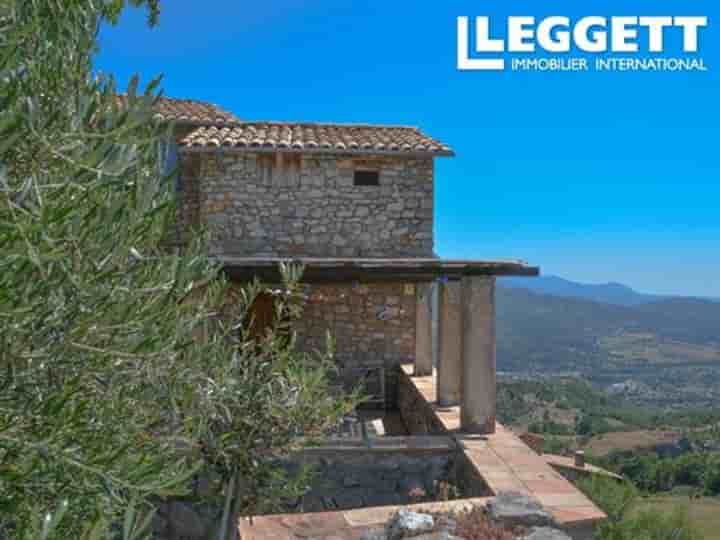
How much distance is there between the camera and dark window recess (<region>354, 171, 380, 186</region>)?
14016 millimetres

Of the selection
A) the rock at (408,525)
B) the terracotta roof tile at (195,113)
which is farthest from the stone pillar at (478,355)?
the terracotta roof tile at (195,113)

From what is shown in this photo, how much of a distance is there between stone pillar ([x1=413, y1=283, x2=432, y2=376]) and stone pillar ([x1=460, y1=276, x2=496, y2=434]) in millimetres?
4288

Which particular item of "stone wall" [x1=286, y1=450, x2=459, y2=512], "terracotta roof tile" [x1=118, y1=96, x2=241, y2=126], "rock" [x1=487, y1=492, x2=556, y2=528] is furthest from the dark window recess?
"rock" [x1=487, y1=492, x2=556, y2=528]

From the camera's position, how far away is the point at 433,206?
46.5 feet

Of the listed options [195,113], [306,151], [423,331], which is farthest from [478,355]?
[195,113]

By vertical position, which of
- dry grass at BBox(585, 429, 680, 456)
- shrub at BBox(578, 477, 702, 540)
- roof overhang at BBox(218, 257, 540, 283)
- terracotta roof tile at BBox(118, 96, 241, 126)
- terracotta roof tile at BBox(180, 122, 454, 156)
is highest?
terracotta roof tile at BBox(118, 96, 241, 126)

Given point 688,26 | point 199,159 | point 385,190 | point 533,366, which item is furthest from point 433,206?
point 533,366

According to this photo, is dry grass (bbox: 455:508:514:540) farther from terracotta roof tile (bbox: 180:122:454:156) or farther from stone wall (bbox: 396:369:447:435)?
terracotta roof tile (bbox: 180:122:454:156)

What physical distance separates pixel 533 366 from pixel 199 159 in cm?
11924

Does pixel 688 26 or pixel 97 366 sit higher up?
pixel 688 26

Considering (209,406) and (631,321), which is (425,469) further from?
(631,321)

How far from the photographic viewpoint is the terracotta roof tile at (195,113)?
15.4 metres

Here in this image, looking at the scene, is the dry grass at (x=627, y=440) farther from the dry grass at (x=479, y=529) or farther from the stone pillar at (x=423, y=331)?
the dry grass at (x=479, y=529)

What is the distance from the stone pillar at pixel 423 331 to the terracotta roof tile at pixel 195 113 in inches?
209
